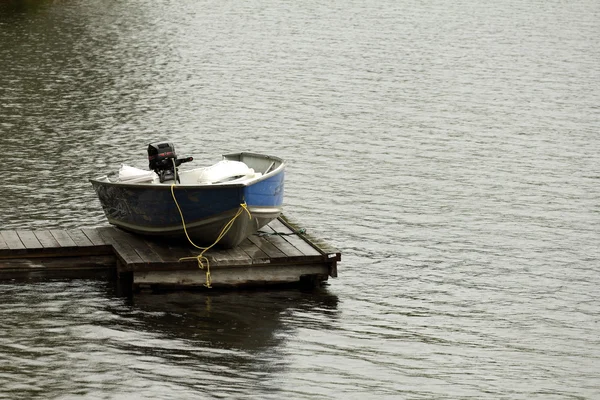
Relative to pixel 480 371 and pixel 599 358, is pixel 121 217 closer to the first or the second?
pixel 480 371

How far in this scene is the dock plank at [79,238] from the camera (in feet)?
58.5

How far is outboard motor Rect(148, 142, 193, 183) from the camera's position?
18.6 metres

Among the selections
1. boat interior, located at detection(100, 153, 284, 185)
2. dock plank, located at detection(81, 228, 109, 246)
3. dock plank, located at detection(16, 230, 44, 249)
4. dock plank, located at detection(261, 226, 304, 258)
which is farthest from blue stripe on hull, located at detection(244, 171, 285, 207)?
dock plank, located at detection(16, 230, 44, 249)

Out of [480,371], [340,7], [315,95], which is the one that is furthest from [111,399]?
[340,7]

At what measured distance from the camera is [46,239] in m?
18.0

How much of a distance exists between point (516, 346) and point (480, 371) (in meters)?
1.17

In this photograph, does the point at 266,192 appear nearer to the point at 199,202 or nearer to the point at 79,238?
the point at 199,202

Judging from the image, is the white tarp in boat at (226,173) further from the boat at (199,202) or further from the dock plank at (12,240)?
the dock plank at (12,240)

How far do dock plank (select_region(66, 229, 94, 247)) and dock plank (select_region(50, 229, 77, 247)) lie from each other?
0.06 m

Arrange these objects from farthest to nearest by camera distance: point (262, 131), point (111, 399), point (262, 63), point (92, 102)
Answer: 1. point (262, 63)
2. point (92, 102)
3. point (262, 131)
4. point (111, 399)

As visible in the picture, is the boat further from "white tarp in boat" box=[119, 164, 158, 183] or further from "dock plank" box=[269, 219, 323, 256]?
"dock plank" box=[269, 219, 323, 256]

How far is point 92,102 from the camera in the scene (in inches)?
1320

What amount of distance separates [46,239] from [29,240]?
26cm

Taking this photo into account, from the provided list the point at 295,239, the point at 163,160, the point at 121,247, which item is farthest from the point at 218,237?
the point at 163,160
